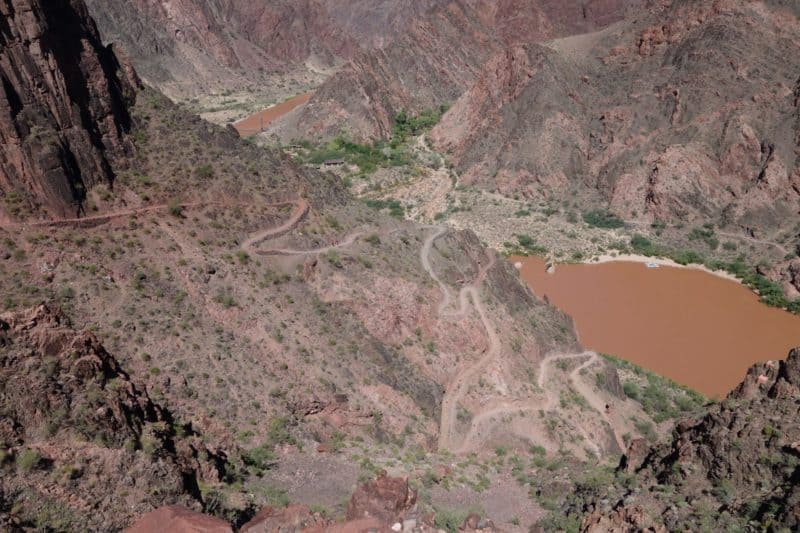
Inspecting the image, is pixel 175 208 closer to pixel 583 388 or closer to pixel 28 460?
pixel 28 460

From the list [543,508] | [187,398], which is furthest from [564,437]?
[187,398]

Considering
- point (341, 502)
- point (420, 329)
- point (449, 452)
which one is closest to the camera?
point (341, 502)

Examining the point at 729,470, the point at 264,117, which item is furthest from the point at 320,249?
the point at 264,117

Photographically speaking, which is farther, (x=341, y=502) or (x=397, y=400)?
(x=397, y=400)

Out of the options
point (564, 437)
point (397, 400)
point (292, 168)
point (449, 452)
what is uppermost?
point (292, 168)

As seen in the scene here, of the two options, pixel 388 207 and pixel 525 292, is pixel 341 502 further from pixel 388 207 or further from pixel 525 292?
pixel 388 207

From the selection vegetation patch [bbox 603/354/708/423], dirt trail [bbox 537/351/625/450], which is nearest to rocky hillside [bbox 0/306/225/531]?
dirt trail [bbox 537/351/625/450]

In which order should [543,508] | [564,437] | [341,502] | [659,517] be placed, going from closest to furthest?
[659,517] < [341,502] < [543,508] < [564,437]
